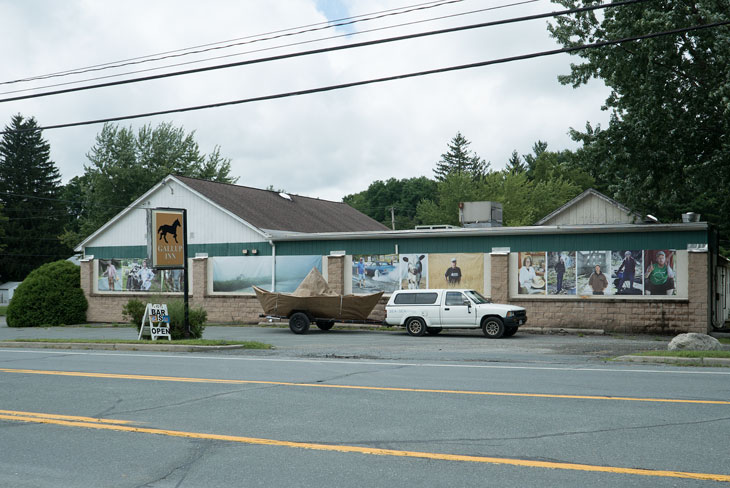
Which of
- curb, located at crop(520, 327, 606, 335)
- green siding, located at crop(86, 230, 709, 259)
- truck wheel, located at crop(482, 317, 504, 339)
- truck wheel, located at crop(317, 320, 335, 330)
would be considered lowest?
curb, located at crop(520, 327, 606, 335)

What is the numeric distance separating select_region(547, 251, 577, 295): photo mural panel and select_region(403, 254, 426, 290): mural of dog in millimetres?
5097

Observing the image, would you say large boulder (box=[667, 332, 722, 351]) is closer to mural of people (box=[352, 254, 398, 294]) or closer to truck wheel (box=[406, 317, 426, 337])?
truck wheel (box=[406, 317, 426, 337])

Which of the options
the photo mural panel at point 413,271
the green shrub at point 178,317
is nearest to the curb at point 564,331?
the photo mural panel at point 413,271

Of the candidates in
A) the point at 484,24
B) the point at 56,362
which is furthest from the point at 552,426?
the point at 56,362

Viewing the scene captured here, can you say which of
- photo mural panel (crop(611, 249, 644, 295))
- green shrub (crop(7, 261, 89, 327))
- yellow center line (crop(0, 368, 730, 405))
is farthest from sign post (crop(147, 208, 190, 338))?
green shrub (crop(7, 261, 89, 327))

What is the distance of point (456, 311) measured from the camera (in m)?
24.1

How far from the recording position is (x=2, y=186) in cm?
7712

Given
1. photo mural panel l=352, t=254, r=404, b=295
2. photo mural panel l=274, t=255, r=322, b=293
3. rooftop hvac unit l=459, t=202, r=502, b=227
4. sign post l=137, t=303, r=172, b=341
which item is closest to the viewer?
sign post l=137, t=303, r=172, b=341

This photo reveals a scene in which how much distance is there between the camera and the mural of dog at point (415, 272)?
29.6 meters

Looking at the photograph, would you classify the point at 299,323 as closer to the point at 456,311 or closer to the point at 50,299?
the point at 456,311

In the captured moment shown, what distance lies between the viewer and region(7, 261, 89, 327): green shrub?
34250mm

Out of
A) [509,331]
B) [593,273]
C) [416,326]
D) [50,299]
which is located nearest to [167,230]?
[416,326]

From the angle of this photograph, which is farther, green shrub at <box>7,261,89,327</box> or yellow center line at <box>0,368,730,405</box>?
green shrub at <box>7,261,89,327</box>

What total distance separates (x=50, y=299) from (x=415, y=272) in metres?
18.2
